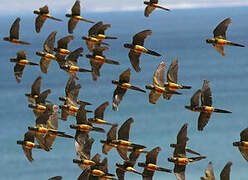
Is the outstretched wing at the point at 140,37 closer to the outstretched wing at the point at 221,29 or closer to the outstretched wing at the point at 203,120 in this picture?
the outstretched wing at the point at 221,29

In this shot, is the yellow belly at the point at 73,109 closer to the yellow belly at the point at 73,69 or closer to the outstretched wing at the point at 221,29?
the yellow belly at the point at 73,69

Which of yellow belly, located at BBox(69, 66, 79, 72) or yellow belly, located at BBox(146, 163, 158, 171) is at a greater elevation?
yellow belly, located at BBox(69, 66, 79, 72)

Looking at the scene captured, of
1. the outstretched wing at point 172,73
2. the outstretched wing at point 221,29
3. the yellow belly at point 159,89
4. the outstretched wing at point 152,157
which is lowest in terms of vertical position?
the outstretched wing at point 152,157

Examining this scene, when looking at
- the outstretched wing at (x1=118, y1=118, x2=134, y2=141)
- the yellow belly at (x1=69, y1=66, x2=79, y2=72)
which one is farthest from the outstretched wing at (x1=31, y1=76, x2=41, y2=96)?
the outstretched wing at (x1=118, y1=118, x2=134, y2=141)

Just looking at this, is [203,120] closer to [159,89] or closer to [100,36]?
[159,89]

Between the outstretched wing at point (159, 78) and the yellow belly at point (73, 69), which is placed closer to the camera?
the outstretched wing at point (159, 78)

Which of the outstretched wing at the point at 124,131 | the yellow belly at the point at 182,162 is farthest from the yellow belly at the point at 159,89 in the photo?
the yellow belly at the point at 182,162

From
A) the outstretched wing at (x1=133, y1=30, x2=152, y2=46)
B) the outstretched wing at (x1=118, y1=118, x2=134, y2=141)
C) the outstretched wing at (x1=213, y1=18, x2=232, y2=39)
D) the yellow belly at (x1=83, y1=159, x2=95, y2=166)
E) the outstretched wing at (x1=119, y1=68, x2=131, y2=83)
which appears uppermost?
the outstretched wing at (x1=213, y1=18, x2=232, y2=39)

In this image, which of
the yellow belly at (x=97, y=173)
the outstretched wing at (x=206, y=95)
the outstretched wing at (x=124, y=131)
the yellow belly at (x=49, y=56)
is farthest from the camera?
the yellow belly at (x=49, y=56)

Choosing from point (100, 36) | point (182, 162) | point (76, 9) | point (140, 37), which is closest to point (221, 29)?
point (140, 37)

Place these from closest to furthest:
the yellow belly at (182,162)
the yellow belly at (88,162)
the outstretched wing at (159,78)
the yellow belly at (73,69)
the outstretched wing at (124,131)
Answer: the yellow belly at (182,162), the yellow belly at (88,162), the outstretched wing at (124,131), the outstretched wing at (159,78), the yellow belly at (73,69)

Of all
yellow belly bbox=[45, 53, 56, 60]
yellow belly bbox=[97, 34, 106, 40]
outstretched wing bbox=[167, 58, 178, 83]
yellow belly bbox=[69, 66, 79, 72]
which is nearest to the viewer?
outstretched wing bbox=[167, 58, 178, 83]

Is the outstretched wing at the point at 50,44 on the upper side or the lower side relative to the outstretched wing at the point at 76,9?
lower

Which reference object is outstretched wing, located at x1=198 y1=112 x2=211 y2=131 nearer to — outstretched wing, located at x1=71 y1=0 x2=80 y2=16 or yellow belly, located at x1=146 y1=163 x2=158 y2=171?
yellow belly, located at x1=146 y1=163 x2=158 y2=171
